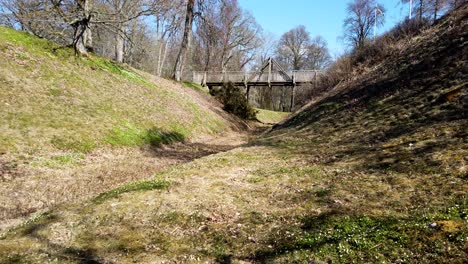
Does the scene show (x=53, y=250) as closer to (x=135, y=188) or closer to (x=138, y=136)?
(x=135, y=188)

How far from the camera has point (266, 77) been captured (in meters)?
40.9

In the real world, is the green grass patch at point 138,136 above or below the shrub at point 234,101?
below

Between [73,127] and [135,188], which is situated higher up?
[73,127]

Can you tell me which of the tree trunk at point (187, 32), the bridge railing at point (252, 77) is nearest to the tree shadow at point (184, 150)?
the tree trunk at point (187, 32)

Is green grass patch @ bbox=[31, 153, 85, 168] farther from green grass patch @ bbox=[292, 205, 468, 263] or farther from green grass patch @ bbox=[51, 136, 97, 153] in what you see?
green grass patch @ bbox=[292, 205, 468, 263]

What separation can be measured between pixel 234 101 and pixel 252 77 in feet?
26.6

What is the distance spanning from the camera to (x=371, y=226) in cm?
589

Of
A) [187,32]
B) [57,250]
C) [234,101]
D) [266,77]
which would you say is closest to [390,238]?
[57,250]

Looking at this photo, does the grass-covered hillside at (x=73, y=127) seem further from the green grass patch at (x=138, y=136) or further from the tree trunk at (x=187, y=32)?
the tree trunk at (x=187, y=32)

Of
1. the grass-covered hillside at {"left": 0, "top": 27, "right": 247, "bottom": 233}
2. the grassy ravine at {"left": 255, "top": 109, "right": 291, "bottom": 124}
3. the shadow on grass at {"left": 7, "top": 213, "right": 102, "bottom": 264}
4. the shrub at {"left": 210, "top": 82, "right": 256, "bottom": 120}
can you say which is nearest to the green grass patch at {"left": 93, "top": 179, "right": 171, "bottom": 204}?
the grass-covered hillside at {"left": 0, "top": 27, "right": 247, "bottom": 233}

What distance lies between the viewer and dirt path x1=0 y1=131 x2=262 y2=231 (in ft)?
30.6

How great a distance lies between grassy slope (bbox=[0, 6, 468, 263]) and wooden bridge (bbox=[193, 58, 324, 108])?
84.9ft

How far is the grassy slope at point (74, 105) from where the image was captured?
43.3ft

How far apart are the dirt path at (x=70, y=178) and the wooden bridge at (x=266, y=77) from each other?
1024 inches
